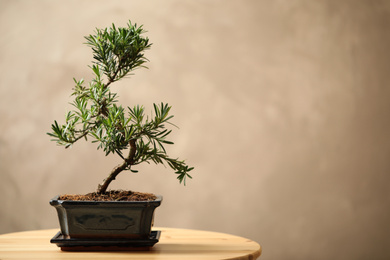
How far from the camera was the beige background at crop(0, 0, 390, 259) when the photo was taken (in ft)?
8.60

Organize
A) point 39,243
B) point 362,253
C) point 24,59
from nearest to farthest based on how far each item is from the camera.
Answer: point 39,243 < point 24,59 < point 362,253

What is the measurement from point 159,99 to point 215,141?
39 centimetres

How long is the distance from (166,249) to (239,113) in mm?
1580

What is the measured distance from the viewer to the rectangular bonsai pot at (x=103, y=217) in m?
1.19

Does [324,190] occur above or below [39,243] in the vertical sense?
above

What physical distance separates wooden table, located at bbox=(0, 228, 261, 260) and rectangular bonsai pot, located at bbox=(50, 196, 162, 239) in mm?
54

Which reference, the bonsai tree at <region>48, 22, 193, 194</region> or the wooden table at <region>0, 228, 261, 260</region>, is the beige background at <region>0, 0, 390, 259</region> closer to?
the wooden table at <region>0, 228, 261, 260</region>

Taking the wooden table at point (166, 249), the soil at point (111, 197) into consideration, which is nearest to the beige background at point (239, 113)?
the wooden table at point (166, 249)

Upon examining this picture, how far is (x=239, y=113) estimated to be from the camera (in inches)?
108

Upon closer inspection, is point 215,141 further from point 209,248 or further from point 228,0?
point 209,248

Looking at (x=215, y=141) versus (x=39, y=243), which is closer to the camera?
(x=39, y=243)

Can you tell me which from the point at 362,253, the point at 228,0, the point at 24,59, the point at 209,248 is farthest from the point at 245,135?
the point at 209,248

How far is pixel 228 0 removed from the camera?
9.11 feet

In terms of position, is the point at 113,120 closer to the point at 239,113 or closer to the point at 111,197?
the point at 111,197
